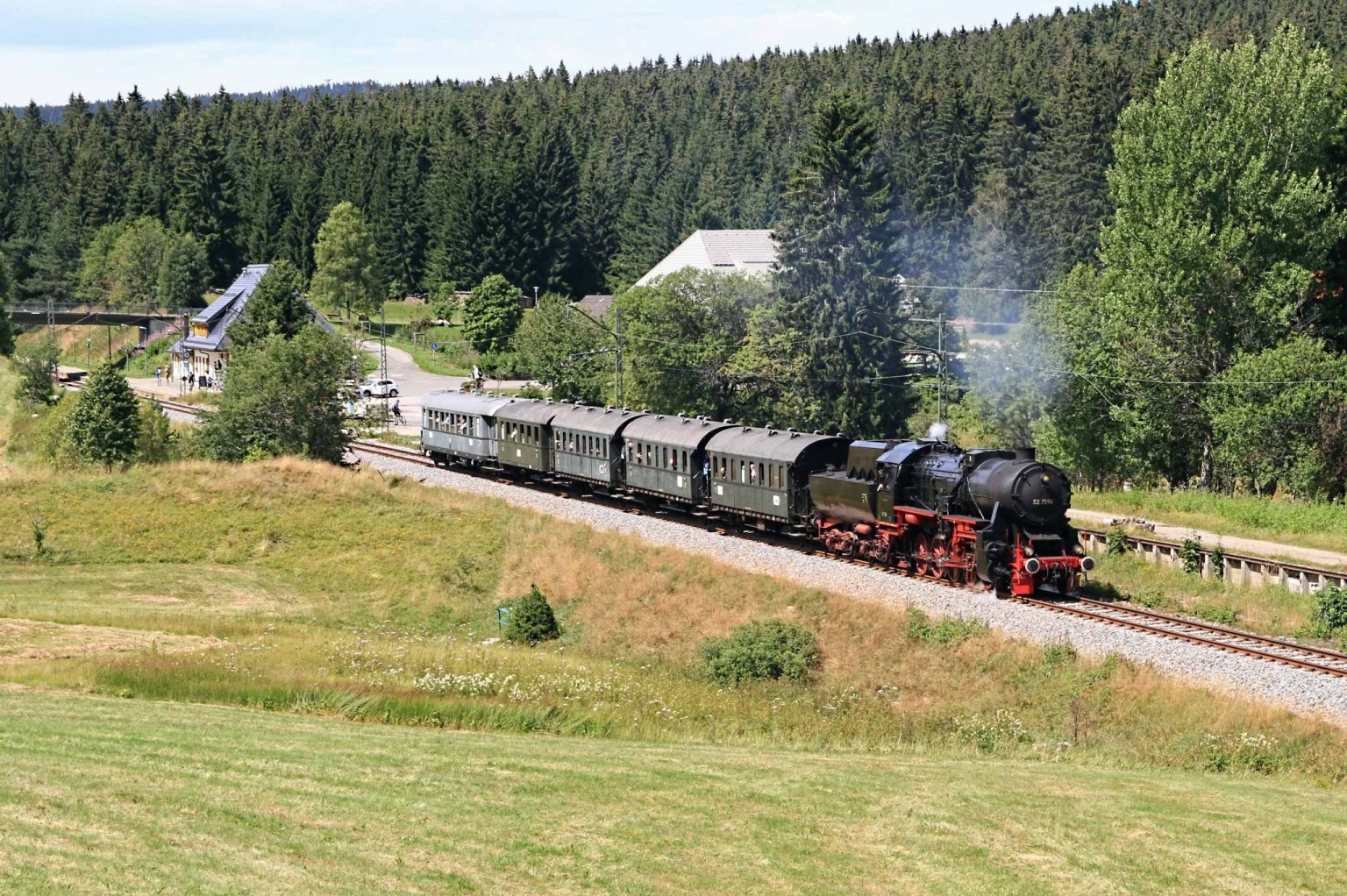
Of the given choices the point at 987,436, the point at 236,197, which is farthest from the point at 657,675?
the point at 236,197

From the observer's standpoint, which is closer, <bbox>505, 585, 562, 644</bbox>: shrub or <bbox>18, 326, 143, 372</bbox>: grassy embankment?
<bbox>505, 585, 562, 644</bbox>: shrub

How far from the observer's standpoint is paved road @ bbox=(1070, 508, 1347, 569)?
1563 inches

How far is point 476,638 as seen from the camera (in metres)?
40.0

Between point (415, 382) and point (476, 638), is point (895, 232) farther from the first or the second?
point (415, 382)

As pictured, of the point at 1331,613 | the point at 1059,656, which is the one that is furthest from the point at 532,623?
the point at 1331,613

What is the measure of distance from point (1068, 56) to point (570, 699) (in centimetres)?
16252

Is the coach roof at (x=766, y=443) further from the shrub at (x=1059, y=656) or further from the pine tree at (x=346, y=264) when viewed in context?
the pine tree at (x=346, y=264)

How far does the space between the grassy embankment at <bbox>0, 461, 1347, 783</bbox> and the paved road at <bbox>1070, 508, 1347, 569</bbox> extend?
39.9 feet

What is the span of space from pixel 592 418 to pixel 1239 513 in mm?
23720

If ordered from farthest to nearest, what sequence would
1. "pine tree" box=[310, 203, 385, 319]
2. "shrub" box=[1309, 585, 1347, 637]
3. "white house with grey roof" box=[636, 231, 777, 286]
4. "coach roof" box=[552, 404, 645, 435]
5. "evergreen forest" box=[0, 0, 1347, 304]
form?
"pine tree" box=[310, 203, 385, 319], "evergreen forest" box=[0, 0, 1347, 304], "white house with grey roof" box=[636, 231, 777, 286], "coach roof" box=[552, 404, 645, 435], "shrub" box=[1309, 585, 1347, 637]

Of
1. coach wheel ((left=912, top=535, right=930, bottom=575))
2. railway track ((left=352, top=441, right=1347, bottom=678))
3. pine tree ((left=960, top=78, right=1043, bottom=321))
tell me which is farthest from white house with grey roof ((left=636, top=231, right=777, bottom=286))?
railway track ((left=352, top=441, right=1347, bottom=678))

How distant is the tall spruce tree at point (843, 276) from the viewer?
73312 mm

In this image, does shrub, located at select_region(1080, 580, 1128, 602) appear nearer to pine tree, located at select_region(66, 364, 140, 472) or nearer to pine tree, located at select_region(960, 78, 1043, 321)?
pine tree, located at select_region(66, 364, 140, 472)

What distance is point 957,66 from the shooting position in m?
177
